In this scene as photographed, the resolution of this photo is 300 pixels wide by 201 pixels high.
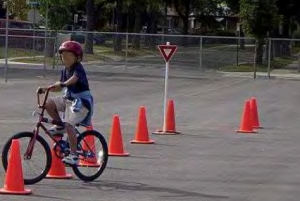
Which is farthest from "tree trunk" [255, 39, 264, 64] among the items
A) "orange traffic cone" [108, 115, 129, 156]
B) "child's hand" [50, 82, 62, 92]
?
"child's hand" [50, 82, 62, 92]

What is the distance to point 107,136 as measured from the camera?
16469 millimetres

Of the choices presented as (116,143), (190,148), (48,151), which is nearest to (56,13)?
(190,148)

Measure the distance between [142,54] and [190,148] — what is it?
3004cm

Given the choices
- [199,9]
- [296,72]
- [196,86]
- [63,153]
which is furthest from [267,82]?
[199,9]

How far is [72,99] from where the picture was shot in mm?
10883

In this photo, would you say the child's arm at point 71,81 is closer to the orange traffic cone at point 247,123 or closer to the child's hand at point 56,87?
the child's hand at point 56,87

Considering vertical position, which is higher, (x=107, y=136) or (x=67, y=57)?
(x=67, y=57)

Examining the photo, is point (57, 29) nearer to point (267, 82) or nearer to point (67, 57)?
point (267, 82)

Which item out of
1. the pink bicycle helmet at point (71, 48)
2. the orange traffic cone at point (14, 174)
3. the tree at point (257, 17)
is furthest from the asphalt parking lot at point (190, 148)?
the tree at point (257, 17)

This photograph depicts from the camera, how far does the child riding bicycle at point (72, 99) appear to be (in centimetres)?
1076

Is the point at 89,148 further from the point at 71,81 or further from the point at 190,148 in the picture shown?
the point at 190,148

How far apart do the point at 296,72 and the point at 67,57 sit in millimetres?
36680

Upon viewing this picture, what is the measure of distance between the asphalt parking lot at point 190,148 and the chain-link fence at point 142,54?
8774 millimetres

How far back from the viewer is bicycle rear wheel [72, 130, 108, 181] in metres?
11.1
